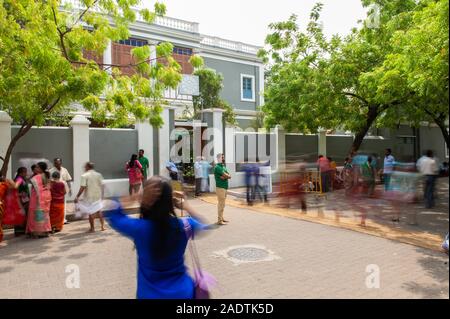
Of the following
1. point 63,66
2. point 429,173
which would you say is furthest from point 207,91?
point 429,173

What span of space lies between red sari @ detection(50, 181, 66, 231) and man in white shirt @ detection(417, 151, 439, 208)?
8.55 metres

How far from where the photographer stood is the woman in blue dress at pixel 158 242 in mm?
2600

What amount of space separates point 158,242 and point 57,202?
697 centimetres

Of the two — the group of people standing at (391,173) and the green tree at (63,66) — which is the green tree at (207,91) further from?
the green tree at (63,66)

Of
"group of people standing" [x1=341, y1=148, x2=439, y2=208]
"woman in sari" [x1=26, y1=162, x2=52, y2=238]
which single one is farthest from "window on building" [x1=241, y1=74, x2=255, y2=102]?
"woman in sari" [x1=26, y1=162, x2=52, y2=238]

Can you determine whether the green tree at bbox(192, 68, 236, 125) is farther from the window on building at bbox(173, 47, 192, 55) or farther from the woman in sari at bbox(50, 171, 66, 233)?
the woman in sari at bbox(50, 171, 66, 233)

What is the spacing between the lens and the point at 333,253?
21.4 feet

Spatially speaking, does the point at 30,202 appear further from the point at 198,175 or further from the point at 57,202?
the point at 198,175

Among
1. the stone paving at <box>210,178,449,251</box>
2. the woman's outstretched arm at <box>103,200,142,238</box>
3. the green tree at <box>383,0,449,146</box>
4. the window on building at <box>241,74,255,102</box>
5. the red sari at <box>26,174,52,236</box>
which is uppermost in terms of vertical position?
the window on building at <box>241,74,255,102</box>

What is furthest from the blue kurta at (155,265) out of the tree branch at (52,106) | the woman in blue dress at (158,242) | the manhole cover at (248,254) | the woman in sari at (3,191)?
the tree branch at (52,106)

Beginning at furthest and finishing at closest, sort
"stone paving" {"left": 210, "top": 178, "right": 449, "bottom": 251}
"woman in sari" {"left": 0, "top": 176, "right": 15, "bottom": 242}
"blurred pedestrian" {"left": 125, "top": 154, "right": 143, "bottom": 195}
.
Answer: "blurred pedestrian" {"left": 125, "top": 154, "right": 143, "bottom": 195} < "stone paving" {"left": 210, "top": 178, "right": 449, "bottom": 251} < "woman in sari" {"left": 0, "top": 176, "right": 15, "bottom": 242}

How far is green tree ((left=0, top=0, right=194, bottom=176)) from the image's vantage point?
26.7ft

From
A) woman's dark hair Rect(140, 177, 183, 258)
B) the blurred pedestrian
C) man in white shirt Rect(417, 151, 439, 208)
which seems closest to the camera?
woman's dark hair Rect(140, 177, 183, 258)
